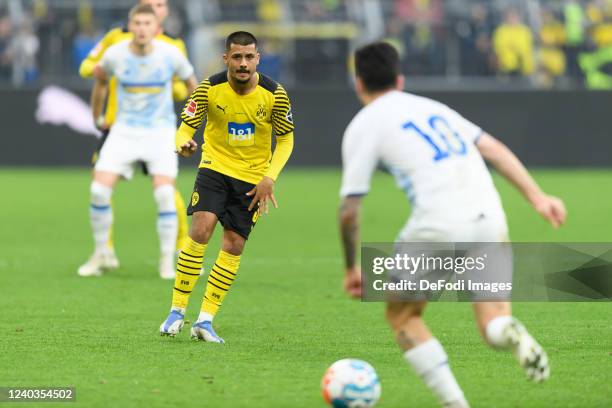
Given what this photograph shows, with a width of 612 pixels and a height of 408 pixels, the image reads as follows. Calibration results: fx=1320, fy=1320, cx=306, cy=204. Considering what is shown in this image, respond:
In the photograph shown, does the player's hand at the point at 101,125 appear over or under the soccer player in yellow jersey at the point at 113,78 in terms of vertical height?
under

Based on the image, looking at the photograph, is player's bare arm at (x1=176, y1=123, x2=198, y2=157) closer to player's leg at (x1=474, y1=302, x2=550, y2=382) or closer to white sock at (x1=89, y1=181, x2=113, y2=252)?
player's leg at (x1=474, y1=302, x2=550, y2=382)

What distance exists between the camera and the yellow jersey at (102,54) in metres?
12.1

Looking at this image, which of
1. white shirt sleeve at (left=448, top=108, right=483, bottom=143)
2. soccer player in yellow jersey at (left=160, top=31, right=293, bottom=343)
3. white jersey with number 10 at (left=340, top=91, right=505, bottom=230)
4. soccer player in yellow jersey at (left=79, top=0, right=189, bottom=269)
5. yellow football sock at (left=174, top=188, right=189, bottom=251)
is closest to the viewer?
white jersey with number 10 at (left=340, top=91, right=505, bottom=230)

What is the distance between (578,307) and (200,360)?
364cm

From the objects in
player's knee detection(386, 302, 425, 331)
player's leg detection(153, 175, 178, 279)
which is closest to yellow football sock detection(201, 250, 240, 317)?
player's knee detection(386, 302, 425, 331)

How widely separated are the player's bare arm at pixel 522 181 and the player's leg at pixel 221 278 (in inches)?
115

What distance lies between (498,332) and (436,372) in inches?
13.2

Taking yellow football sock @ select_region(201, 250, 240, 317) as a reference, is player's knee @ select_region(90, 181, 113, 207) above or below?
above

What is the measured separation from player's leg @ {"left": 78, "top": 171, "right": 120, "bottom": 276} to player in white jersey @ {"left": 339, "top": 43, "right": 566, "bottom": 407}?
6226mm

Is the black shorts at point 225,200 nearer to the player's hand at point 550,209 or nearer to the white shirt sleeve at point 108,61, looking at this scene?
the player's hand at point 550,209

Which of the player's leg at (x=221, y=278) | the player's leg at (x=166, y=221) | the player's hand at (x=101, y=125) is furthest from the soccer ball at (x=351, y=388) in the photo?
the player's hand at (x=101, y=125)

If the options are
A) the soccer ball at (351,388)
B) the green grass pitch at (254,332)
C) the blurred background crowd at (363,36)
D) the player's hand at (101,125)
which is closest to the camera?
the soccer ball at (351,388)

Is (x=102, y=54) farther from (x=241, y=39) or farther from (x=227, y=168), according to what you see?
(x=241, y=39)

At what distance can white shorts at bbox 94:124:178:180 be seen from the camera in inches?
470
